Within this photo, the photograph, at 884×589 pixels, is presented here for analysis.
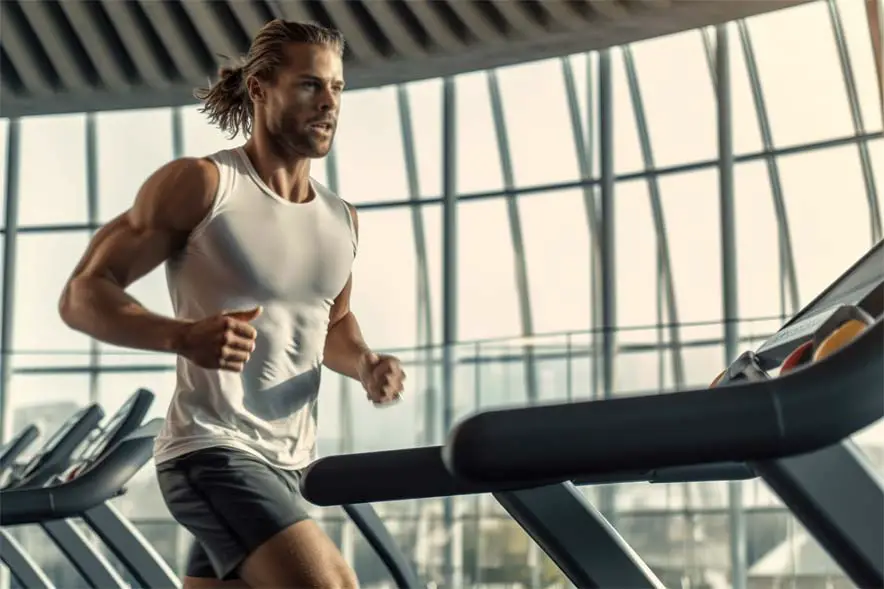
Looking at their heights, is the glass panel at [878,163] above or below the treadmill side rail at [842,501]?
above

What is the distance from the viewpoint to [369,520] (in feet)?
9.41

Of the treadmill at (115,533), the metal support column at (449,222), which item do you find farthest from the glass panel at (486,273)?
the treadmill at (115,533)

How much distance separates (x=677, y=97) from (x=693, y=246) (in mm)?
1487

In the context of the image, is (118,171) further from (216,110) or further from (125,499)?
(216,110)

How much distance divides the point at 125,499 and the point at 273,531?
7.77 meters

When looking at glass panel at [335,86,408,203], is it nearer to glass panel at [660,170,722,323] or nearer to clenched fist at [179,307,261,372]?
glass panel at [660,170,722,323]

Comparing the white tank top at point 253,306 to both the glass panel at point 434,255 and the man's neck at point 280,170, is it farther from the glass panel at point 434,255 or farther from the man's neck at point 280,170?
the glass panel at point 434,255

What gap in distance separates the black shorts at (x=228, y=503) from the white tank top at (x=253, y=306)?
0.08 ft

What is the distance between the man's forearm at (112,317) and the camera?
184cm

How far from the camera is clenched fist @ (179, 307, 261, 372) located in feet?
5.63

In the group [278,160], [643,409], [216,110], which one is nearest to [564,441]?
[643,409]

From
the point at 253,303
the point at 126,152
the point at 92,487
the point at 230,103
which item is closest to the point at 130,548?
the point at 92,487

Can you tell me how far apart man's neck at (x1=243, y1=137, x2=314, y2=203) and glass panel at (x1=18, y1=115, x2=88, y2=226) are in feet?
38.2

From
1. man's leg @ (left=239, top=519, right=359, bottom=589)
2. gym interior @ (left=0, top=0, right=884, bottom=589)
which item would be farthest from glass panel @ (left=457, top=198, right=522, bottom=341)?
man's leg @ (left=239, top=519, right=359, bottom=589)
